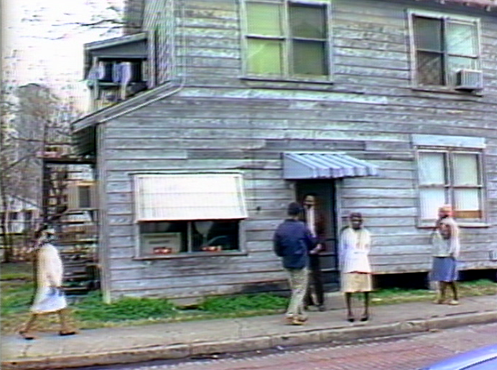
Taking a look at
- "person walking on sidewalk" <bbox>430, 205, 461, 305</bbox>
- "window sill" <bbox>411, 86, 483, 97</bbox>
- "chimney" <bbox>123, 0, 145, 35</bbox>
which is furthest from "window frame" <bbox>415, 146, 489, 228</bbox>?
"chimney" <bbox>123, 0, 145, 35</bbox>

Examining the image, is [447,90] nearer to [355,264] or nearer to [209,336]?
[355,264]

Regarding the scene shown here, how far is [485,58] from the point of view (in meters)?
14.4

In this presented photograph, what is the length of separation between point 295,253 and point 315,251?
2.43ft

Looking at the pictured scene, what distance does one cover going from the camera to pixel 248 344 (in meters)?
8.73

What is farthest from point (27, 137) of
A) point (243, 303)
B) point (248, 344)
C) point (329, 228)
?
point (248, 344)

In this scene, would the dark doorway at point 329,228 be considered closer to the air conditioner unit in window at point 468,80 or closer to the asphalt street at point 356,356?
the asphalt street at point 356,356

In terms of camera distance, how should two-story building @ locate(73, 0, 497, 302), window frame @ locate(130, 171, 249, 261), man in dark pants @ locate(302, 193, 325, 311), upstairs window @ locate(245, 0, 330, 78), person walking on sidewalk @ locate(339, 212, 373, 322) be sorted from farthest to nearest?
upstairs window @ locate(245, 0, 330, 78), two-story building @ locate(73, 0, 497, 302), window frame @ locate(130, 171, 249, 261), man in dark pants @ locate(302, 193, 325, 311), person walking on sidewalk @ locate(339, 212, 373, 322)

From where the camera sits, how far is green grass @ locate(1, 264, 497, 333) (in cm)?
1031

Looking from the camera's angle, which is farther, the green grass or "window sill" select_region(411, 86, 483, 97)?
"window sill" select_region(411, 86, 483, 97)

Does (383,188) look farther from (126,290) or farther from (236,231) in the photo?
(126,290)

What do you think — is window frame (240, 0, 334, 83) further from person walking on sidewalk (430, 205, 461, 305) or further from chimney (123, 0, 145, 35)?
chimney (123, 0, 145, 35)

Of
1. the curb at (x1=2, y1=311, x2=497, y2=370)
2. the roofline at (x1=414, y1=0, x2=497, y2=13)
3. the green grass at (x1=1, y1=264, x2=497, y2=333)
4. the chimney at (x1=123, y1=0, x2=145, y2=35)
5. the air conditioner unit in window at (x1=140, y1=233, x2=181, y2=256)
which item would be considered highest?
the chimney at (x1=123, y1=0, x2=145, y2=35)

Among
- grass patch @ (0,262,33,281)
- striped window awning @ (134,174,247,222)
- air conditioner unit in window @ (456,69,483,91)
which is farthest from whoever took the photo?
grass patch @ (0,262,33,281)

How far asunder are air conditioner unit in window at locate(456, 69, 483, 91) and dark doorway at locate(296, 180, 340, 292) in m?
3.82
